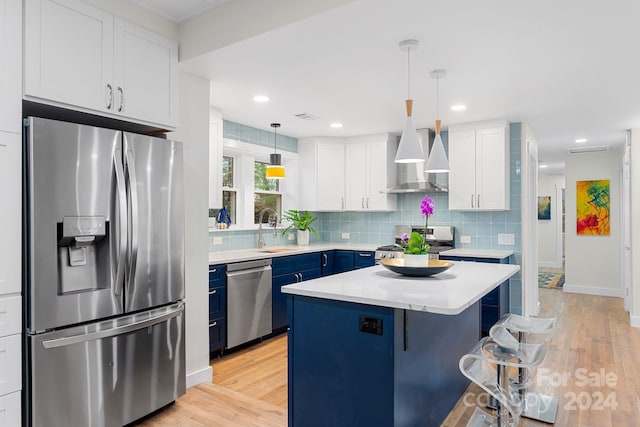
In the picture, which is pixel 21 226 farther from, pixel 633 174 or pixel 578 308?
pixel 578 308

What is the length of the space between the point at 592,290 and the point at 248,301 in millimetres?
5961

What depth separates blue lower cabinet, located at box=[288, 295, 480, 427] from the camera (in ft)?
6.20

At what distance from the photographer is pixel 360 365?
6.41ft

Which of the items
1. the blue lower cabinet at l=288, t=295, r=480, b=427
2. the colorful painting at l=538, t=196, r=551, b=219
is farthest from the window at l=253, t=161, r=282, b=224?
Result: the colorful painting at l=538, t=196, r=551, b=219

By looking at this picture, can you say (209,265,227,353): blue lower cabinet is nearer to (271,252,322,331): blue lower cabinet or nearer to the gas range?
(271,252,322,331): blue lower cabinet

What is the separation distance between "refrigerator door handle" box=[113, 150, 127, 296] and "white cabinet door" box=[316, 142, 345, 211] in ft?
11.0

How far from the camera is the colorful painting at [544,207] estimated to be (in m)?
10.1

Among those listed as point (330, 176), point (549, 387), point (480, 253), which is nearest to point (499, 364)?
point (549, 387)

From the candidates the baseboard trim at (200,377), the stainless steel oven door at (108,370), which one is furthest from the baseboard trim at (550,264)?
the stainless steel oven door at (108,370)

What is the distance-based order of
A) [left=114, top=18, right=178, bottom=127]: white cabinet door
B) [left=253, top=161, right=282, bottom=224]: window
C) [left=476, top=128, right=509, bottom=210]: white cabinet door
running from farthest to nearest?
[left=253, top=161, right=282, bottom=224]: window → [left=476, top=128, right=509, bottom=210]: white cabinet door → [left=114, top=18, right=178, bottom=127]: white cabinet door

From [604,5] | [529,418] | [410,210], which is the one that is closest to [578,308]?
[410,210]

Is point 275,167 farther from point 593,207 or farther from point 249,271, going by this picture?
point 593,207
